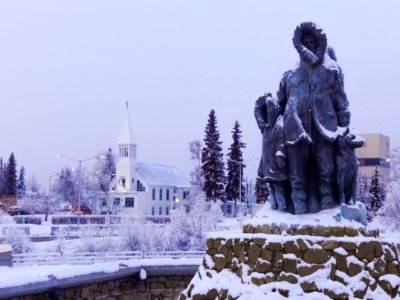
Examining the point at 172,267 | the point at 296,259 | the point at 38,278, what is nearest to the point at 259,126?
the point at 296,259

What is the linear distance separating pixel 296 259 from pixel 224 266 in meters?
1.38

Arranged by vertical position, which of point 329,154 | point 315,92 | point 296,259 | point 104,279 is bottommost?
point 104,279

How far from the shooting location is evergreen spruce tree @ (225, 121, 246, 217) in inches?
2222

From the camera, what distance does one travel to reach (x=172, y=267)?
16047mm

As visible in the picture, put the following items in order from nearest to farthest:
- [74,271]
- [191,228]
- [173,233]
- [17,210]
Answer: [74,271] < [173,233] < [191,228] < [17,210]

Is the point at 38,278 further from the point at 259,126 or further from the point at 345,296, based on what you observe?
the point at 345,296

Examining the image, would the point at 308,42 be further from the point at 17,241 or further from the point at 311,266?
the point at 17,241

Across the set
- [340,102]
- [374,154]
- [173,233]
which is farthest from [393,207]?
[374,154]

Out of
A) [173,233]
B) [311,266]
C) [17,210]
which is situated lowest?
[173,233]

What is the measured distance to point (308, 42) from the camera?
37.1 ft

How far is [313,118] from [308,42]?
1.48m

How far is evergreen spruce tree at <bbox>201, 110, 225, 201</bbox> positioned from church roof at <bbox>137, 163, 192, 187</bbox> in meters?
18.1

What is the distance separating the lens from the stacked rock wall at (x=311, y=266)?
9.39 meters

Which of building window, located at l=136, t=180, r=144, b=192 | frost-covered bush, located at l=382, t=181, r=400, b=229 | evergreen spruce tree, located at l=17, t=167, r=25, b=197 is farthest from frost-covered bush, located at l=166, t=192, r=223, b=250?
evergreen spruce tree, located at l=17, t=167, r=25, b=197
